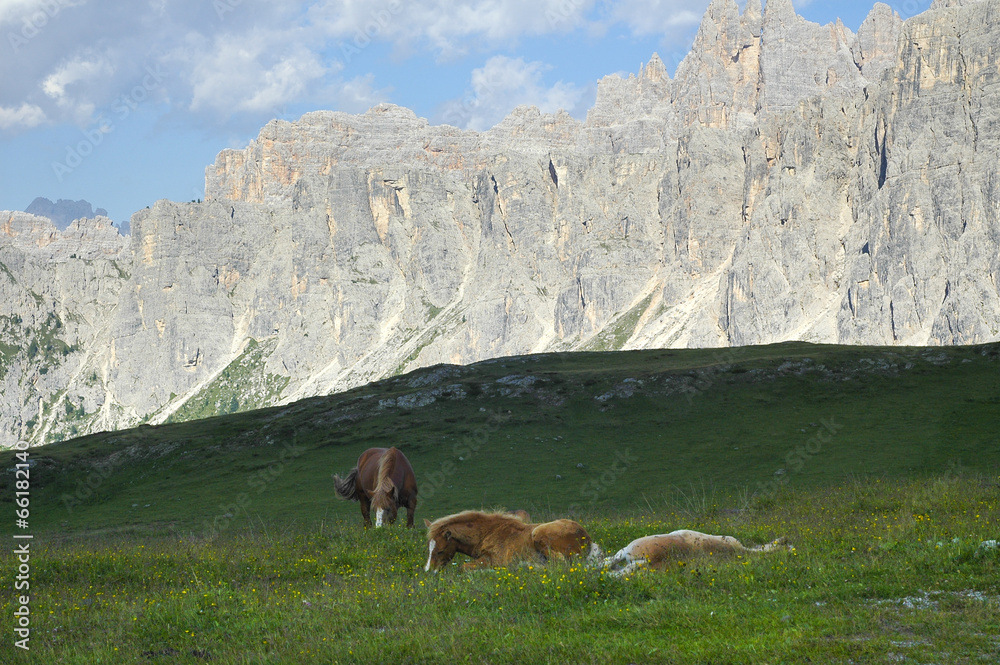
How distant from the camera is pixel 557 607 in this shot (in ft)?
35.5

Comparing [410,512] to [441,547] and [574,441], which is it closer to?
[441,547]

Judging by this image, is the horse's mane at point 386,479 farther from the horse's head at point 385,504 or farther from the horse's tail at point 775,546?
the horse's tail at point 775,546

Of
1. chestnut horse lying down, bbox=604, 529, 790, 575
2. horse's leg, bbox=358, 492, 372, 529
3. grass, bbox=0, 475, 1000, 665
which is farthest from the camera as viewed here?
horse's leg, bbox=358, 492, 372, 529

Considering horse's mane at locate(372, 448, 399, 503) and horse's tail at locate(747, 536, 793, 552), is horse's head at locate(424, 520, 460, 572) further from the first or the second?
horse's mane at locate(372, 448, 399, 503)

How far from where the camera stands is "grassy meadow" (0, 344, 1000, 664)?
9.52m

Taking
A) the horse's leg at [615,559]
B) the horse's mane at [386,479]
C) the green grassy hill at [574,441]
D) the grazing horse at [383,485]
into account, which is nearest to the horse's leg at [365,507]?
the grazing horse at [383,485]

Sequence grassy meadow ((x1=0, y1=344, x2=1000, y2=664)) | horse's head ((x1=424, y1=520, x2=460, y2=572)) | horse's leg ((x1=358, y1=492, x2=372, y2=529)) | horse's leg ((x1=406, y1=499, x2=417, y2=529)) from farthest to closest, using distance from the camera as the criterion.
→ horse's leg ((x1=358, y1=492, x2=372, y2=529))
horse's leg ((x1=406, y1=499, x2=417, y2=529))
horse's head ((x1=424, y1=520, x2=460, y2=572))
grassy meadow ((x1=0, y1=344, x2=1000, y2=664))

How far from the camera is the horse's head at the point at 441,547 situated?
14.5 metres

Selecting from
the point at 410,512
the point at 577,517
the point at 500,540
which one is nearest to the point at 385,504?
the point at 410,512

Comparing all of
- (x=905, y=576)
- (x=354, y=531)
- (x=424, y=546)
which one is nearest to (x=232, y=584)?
(x=424, y=546)

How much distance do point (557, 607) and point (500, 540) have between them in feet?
13.7

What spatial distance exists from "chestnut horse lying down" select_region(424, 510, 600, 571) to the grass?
0.71 meters

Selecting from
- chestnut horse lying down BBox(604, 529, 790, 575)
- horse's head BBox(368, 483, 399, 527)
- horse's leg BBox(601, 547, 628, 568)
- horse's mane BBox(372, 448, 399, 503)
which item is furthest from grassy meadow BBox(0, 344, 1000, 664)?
horse's mane BBox(372, 448, 399, 503)

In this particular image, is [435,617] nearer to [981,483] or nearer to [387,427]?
[981,483]
